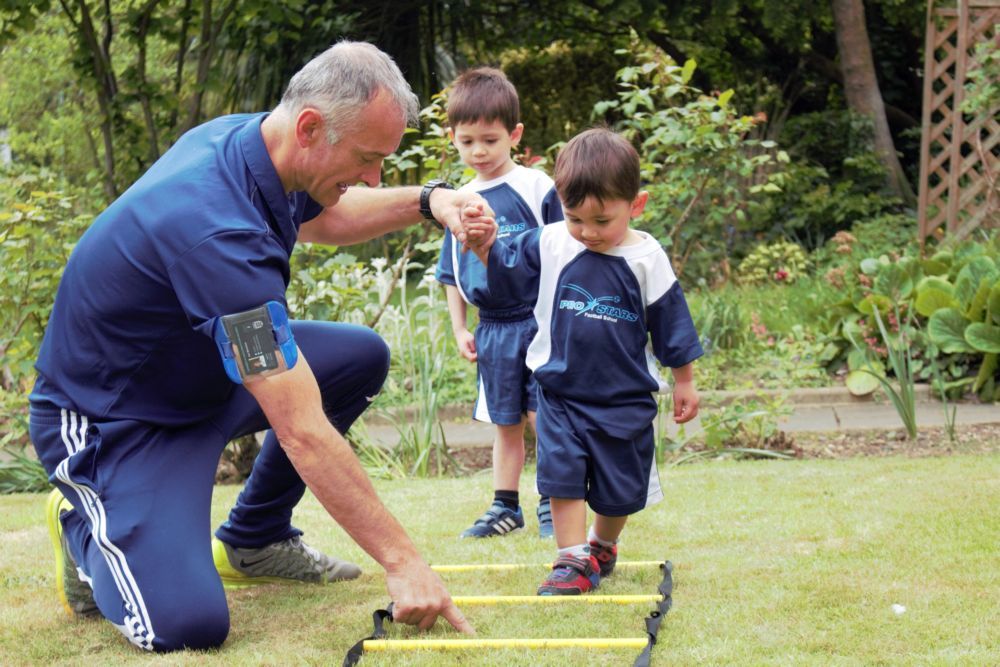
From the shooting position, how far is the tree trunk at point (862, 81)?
11.4 m

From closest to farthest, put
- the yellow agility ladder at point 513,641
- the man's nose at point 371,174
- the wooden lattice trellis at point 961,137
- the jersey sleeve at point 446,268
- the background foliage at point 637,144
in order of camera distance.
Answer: the yellow agility ladder at point 513,641
the man's nose at point 371,174
the jersey sleeve at point 446,268
the background foliage at point 637,144
the wooden lattice trellis at point 961,137

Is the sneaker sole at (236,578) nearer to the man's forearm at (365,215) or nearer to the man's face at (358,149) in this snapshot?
the man's forearm at (365,215)

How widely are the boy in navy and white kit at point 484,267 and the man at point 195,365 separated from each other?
3.57 feet

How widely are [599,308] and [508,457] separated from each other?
4.05ft

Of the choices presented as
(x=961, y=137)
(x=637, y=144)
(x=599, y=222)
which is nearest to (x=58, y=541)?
(x=599, y=222)

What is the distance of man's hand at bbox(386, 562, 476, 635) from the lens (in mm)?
2748

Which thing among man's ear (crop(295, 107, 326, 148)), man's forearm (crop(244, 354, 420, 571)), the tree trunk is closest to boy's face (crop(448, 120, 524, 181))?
man's ear (crop(295, 107, 326, 148))

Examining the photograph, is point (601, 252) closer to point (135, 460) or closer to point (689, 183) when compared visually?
point (135, 460)

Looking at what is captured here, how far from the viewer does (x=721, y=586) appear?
330 cm

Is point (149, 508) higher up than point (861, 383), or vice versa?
point (149, 508)

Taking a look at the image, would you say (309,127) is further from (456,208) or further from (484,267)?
(484,267)

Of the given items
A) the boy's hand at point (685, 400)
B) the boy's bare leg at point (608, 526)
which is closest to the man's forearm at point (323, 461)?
the boy's bare leg at point (608, 526)

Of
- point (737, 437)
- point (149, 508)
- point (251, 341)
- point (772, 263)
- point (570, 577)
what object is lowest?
point (772, 263)

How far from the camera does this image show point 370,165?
2998mm
